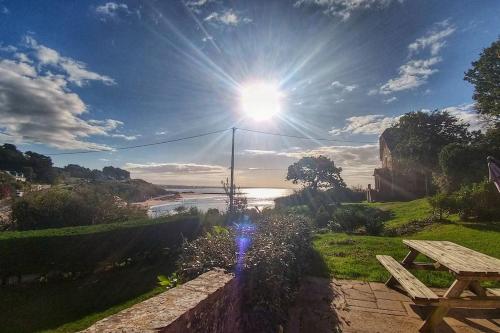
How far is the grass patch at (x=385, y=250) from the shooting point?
675 centimetres

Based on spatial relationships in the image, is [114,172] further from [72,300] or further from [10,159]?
[72,300]

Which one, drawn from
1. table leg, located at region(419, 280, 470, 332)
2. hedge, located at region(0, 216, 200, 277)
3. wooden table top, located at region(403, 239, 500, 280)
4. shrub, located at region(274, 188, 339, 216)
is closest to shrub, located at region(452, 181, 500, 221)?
wooden table top, located at region(403, 239, 500, 280)

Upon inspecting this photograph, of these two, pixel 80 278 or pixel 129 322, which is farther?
pixel 80 278

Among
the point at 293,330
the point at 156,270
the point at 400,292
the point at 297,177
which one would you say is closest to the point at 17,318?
the point at 156,270

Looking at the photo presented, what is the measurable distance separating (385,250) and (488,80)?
22.6 m

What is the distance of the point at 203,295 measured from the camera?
99.4 inches

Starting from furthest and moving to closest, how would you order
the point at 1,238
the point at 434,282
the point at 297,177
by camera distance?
1. the point at 297,177
2. the point at 1,238
3. the point at 434,282

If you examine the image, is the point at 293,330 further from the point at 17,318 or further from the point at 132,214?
the point at 132,214

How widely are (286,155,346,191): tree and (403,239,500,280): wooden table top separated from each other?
139ft

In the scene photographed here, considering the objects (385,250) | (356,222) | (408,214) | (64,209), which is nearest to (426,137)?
(408,214)

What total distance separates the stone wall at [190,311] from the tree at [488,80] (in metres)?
27.5

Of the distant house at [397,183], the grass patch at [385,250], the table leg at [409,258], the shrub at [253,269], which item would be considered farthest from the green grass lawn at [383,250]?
the distant house at [397,183]

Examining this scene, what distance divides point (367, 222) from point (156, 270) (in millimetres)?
10436

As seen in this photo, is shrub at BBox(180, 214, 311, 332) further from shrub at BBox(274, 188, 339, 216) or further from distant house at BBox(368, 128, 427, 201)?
distant house at BBox(368, 128, 427, 201)
